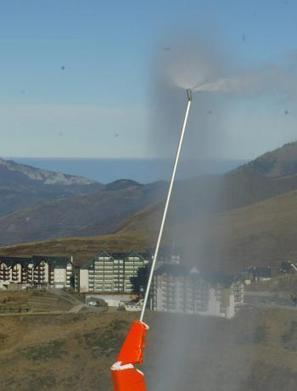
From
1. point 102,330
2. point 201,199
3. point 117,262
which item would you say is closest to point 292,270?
point 117,262

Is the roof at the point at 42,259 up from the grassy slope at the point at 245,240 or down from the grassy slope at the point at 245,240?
down

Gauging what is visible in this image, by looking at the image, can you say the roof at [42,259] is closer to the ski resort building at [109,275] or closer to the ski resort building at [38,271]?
the ski resort building at [38,271]

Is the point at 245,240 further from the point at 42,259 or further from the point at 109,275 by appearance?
the point at 42,259

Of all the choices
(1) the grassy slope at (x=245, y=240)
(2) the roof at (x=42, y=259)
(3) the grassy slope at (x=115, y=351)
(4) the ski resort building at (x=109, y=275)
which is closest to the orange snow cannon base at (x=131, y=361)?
(3) the grassy slope at (x=115, y=351)

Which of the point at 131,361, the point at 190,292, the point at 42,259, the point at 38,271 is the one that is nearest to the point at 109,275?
the point at 42,259

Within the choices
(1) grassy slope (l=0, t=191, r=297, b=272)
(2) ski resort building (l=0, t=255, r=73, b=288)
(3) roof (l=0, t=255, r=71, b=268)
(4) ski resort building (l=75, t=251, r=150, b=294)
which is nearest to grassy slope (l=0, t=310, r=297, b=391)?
(4) ski resort building (l=75, t=251, r=150, b=294)

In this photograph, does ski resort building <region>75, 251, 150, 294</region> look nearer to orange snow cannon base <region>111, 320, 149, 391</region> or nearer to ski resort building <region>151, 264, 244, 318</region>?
ski resort building <region>151, 264, 244, 318</region>

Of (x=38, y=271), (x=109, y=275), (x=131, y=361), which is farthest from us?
(x=38, y=271)
